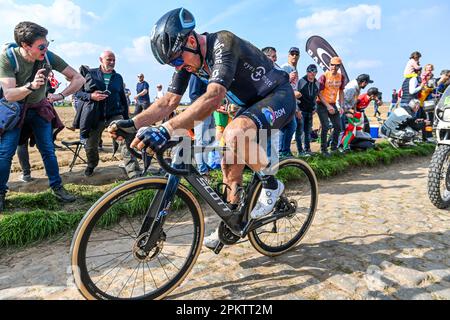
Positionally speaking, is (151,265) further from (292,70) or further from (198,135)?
(292,70)

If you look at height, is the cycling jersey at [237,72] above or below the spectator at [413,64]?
below

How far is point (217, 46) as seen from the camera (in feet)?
8.95

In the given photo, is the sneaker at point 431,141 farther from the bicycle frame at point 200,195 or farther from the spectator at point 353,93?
the bicycle frame at point 200,195

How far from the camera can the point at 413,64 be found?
1093 centimetres

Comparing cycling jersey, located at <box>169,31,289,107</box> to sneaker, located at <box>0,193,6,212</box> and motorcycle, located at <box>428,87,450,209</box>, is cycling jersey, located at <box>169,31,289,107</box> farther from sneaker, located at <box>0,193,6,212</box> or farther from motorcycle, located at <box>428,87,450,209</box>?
sneaker, located at <box>0,193,6,212</box>

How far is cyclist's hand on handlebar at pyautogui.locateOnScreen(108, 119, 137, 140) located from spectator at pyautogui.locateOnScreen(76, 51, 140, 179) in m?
3.40

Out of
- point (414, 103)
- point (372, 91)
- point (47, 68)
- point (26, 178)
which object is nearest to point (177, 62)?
point (47, 68)

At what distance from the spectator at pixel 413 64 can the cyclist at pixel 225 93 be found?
978 centimetres

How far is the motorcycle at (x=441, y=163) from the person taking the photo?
4504mm

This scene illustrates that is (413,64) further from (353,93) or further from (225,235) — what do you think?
(225,235)

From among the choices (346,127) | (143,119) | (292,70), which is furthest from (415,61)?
(143,119)

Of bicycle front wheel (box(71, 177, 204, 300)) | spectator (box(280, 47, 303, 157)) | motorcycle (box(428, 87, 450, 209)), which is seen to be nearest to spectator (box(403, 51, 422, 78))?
spectator (box(280, 47, 303, 157))

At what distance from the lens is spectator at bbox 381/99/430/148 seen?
999 cm

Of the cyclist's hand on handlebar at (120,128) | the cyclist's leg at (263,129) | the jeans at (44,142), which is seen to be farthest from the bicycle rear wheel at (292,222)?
the jeans at (44,142)
